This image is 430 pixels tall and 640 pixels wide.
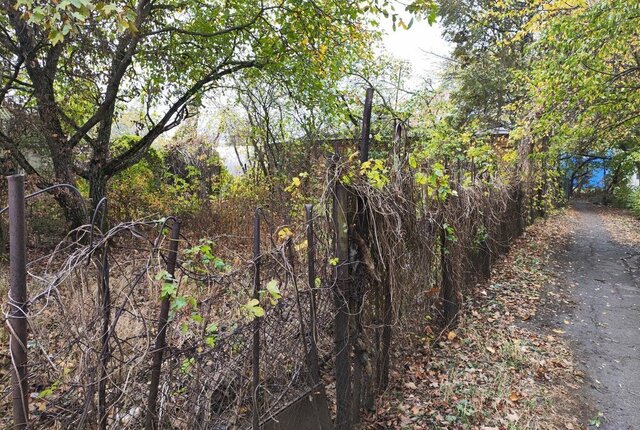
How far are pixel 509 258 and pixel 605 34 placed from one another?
15.8 feet

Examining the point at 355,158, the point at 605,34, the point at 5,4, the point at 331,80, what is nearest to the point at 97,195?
the point at 5,4

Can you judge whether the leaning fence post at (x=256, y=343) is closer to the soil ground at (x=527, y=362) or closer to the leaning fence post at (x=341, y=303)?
the leaning fence post at (x=341, y=303)

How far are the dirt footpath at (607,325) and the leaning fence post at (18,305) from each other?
13.9 ft

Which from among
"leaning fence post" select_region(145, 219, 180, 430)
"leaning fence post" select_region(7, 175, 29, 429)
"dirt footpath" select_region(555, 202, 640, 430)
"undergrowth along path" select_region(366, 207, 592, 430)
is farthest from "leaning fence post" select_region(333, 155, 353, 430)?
"dirt footpath" select_region(555, 202, 640, 430)

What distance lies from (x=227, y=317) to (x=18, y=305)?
3.27 feet

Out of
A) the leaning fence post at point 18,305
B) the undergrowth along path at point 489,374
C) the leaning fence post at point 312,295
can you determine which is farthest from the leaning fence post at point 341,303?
the leaning fence post at point 18,305

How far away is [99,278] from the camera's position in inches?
67.3

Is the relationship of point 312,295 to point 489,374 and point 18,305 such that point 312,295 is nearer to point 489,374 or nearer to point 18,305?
point 18,305

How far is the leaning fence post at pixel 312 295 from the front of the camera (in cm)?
258

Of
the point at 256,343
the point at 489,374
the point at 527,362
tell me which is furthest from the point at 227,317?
the point at 527,362

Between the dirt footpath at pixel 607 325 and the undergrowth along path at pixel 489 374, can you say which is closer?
the undergrowth along path at pixel 489 374

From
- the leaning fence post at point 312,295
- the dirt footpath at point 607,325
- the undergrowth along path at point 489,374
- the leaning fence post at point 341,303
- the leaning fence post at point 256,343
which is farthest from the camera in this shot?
the dirt footpath at point 607,325

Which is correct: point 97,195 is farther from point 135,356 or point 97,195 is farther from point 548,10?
point 548,10

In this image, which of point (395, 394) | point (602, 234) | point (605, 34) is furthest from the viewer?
point (602, 234)
